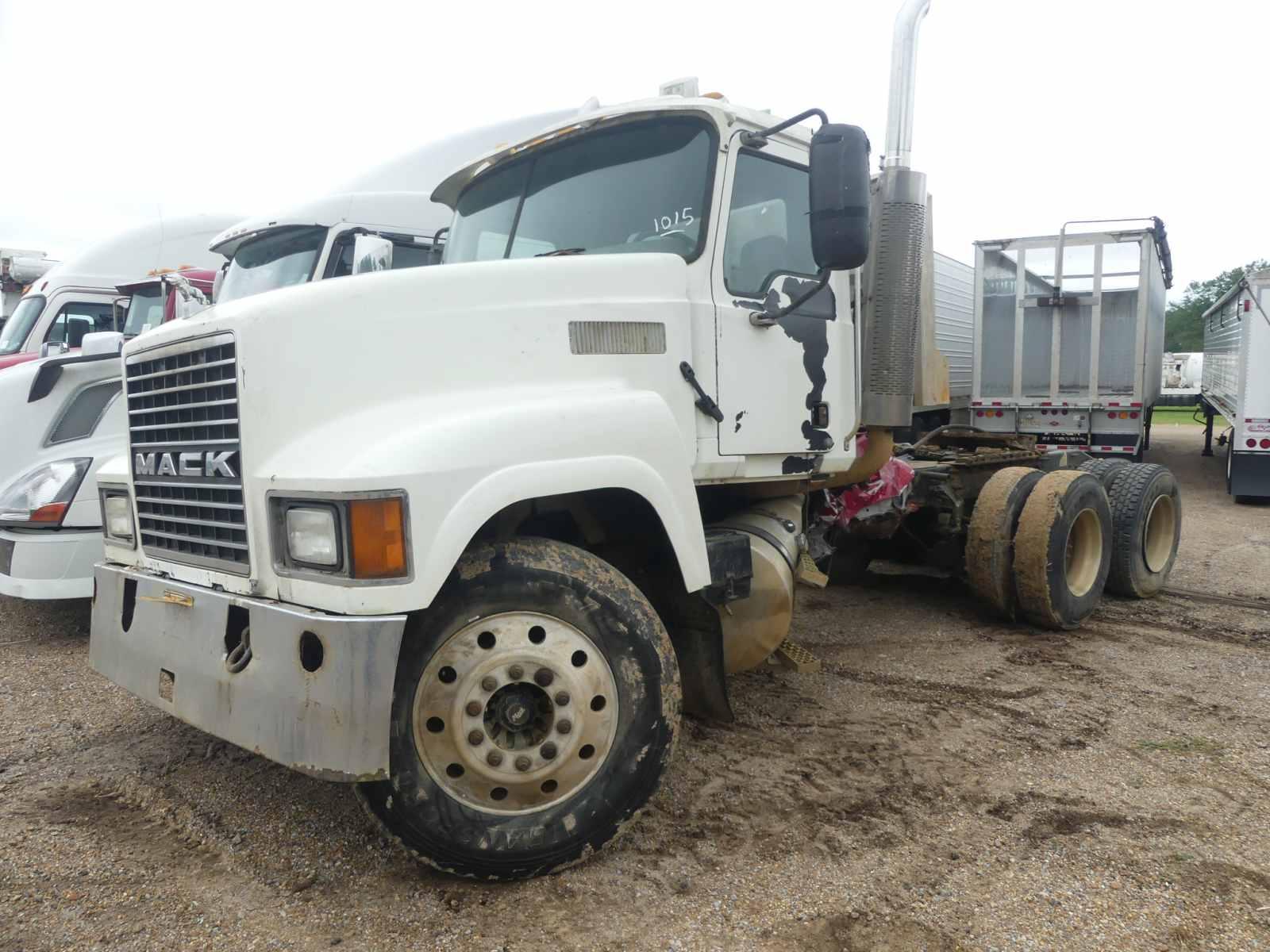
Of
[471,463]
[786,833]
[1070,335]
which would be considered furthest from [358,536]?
[1070,335]

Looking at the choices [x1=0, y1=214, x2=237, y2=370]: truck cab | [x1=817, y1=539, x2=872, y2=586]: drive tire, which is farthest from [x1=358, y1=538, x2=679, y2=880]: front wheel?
[x1=0, y1=214, x2=237, y2=370]: truck cab

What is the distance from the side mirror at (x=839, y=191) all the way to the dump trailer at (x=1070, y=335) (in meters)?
8.90

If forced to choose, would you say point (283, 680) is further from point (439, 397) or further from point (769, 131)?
point (769, 131)

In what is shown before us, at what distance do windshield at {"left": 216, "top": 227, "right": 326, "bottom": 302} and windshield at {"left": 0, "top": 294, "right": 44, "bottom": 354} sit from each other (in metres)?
4.19

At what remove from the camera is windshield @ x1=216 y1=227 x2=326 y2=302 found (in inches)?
289

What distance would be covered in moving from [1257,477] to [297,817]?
40.4 ft

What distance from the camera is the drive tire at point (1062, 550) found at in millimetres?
5699

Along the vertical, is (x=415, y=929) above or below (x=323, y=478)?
below

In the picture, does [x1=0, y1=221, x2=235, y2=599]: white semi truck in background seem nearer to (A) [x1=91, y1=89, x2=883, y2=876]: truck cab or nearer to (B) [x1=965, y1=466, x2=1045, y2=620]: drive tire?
(A) [x1=91, y1=89, x2=883, y2=876]: truck cab

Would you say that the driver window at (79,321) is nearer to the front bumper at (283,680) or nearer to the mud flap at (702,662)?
the front bumper at (283,680)

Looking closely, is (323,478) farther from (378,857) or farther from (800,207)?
(800,207)

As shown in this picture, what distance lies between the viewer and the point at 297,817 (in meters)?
3.39

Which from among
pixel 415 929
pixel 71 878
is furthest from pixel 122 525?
pixel 415 929

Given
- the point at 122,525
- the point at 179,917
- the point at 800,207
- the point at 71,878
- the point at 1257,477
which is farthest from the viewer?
the point at 1257,477
